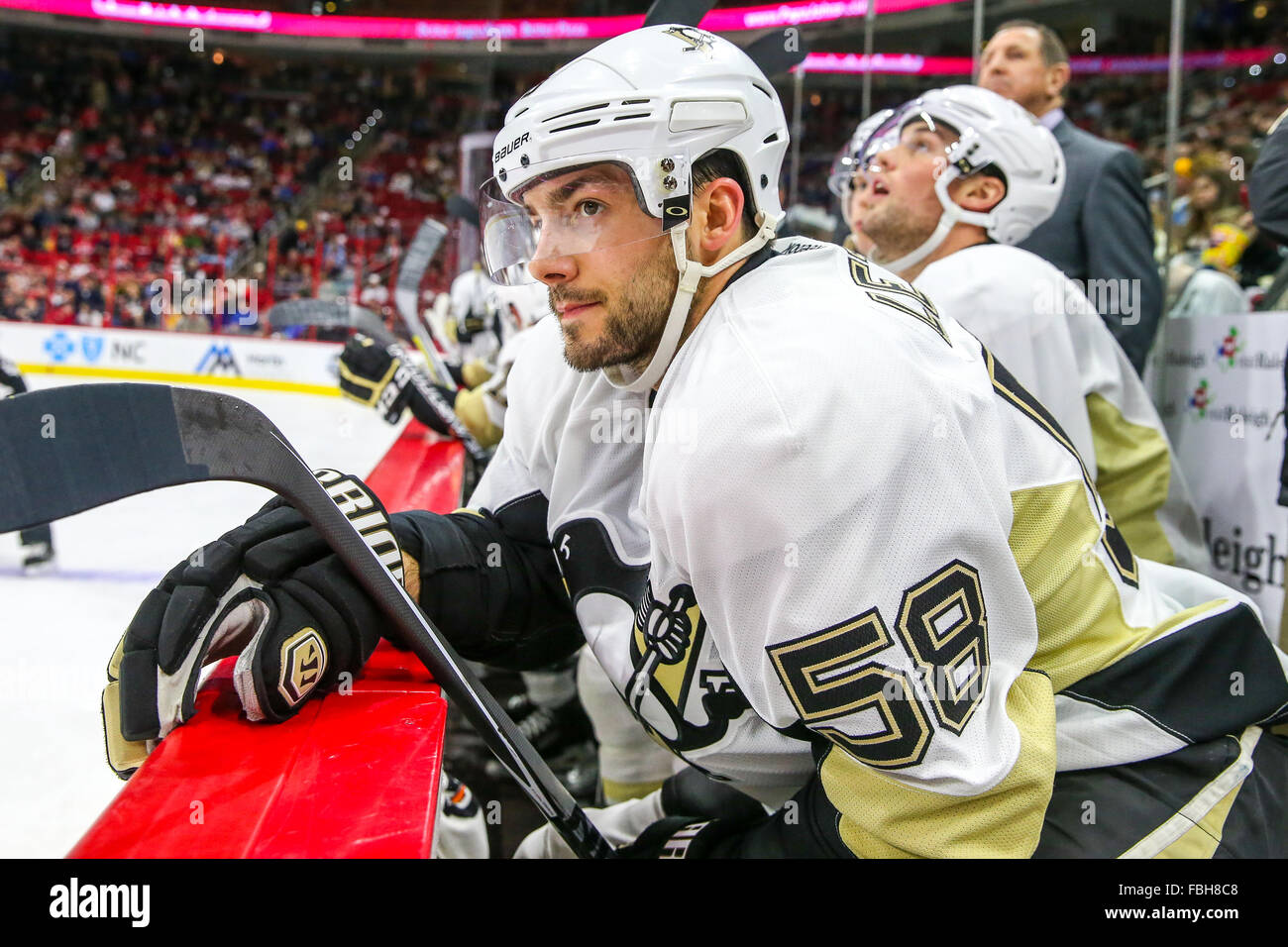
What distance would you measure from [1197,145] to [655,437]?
11.8ft

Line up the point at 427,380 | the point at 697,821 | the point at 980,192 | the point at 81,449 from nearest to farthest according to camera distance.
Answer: the point at 81,449 < the point at 697,821 < the point at 980,192 < the point at 427,380

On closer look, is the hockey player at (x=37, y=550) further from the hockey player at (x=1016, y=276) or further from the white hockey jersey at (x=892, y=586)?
the hockey player at (x=1016, y=276)

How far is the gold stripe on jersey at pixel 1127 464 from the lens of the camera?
1709mm

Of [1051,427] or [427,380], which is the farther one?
[427,380]

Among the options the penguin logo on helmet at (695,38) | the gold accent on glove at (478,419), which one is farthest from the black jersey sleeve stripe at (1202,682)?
the gold accent on glove at (478,419)

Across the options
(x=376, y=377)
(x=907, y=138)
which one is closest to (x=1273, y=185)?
(x=907, y=138)

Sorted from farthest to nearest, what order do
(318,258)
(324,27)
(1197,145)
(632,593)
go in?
(324,27)
(318,258)
(1197,145)
(632,593)

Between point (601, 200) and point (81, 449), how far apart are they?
0.55 metres

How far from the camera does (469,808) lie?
1580 mm

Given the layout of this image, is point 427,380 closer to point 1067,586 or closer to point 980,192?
point 980,192

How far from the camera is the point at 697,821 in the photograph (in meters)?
1.24

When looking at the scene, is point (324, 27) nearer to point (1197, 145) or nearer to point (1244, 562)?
point (1197, 145)

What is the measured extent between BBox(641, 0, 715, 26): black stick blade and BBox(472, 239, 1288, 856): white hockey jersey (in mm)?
526
